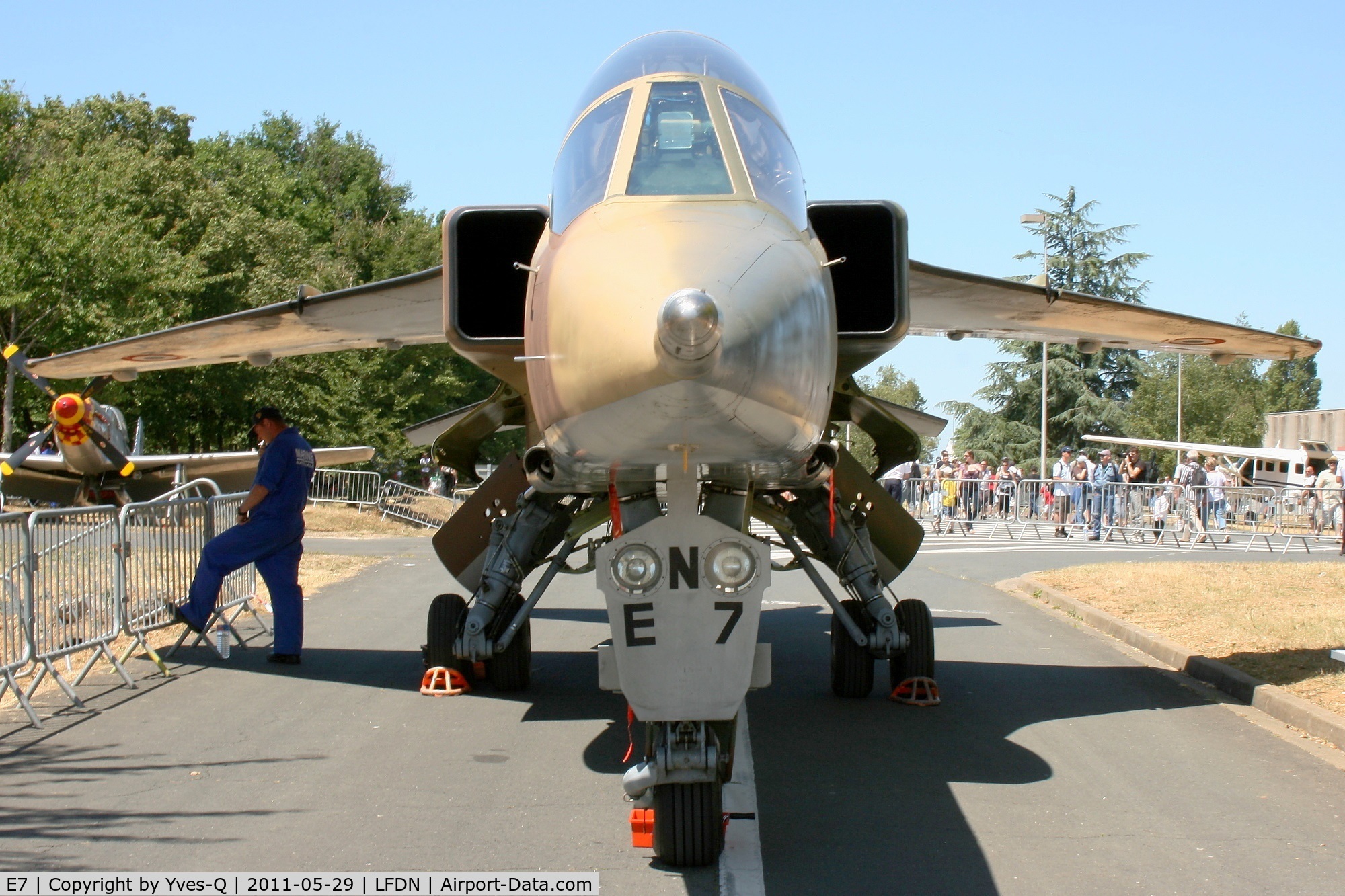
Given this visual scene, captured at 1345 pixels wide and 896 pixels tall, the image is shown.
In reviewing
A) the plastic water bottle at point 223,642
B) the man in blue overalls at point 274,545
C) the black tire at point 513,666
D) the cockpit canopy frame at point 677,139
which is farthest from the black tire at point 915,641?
the plastic water bottle at point 223,642

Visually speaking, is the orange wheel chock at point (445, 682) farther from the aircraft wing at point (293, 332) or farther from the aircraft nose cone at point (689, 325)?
the aircraft nose cone at point (689, 325)

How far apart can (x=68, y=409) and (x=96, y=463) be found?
161cm

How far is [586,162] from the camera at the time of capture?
178 inches

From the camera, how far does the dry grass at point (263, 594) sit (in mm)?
7473

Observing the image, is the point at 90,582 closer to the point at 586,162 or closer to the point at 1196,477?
the point at 586,162

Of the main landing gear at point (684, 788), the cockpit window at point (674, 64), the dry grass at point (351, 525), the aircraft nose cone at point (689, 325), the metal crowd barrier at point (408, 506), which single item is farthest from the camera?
the metal crowd barrier at point (408, 506)

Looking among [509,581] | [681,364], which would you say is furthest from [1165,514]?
[681,364]

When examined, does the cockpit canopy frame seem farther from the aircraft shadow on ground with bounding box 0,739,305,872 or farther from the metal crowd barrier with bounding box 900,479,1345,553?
the metal crowd barrier with bounding box 900,479,1345,553

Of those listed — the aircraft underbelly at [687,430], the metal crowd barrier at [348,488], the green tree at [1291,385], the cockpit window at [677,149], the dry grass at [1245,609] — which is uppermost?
the green tree at [1291,385]

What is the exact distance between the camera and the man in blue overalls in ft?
26.1

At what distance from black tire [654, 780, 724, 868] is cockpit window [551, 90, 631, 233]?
2126 millimetres

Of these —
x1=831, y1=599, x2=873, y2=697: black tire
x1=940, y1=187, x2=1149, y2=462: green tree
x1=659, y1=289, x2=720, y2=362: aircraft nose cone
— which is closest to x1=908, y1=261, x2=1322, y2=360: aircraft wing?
x1=831, y1=599, x2=873, y2=697: black tire

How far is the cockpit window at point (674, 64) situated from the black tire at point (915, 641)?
3.39 meters

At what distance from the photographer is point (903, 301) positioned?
4910 mm
